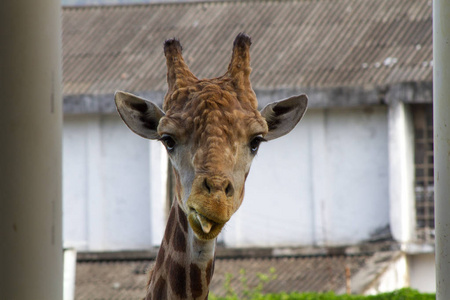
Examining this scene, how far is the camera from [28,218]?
450 centimetres

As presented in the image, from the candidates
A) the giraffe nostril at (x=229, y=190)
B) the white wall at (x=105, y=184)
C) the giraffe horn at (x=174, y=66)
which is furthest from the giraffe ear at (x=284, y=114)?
the white wall at (x=105, y=184)

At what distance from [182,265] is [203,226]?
0.69 m

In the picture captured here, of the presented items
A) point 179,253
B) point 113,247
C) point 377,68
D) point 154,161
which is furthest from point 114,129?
point 179,253

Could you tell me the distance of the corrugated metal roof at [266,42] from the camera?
18.8 metres

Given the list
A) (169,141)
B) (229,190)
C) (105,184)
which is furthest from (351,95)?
(229,190)

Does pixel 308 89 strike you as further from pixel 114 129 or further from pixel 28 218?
pixel 28 218

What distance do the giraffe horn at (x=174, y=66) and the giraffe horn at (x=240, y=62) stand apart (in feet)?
0.86

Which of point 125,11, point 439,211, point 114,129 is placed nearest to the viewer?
point 439,211

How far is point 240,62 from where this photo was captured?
5.32 m

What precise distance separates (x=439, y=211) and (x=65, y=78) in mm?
15911

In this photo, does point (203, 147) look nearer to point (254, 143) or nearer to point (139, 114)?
point (254, 143)

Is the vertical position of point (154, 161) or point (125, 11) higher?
point (125, 11)

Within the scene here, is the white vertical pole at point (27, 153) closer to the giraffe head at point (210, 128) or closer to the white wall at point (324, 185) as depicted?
the giraffe head at point (210, 128)

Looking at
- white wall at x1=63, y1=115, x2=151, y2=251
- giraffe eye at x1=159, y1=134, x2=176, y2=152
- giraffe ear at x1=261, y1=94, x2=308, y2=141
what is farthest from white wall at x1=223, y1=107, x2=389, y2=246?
giraffe eye at x1=159, y1=134, x2=176, y2=152
